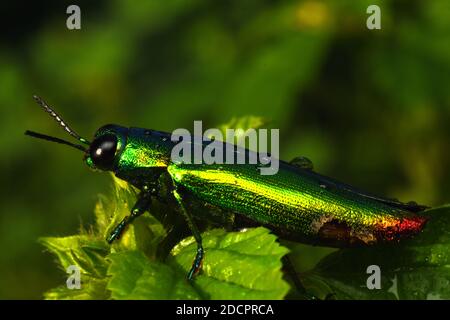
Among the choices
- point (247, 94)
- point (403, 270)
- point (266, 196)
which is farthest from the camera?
point (247, 94)

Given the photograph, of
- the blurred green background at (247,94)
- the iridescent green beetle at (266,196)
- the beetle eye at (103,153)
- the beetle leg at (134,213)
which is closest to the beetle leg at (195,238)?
the iridescent green beetle at (266,196)

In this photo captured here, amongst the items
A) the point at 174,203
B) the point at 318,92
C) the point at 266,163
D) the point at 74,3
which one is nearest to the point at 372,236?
the point at 266,163

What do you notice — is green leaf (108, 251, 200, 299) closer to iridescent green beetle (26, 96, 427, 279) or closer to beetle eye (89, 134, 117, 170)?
iridescent green beetle (26, 96, 427, 279)

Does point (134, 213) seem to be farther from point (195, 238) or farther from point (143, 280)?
point (143, 280)

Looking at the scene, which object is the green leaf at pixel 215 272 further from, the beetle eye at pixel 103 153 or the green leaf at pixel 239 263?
the beetle eye at pixel 103 153

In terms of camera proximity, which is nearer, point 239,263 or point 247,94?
point 239,263

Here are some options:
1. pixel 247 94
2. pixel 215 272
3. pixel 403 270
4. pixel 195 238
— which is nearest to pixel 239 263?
pixel 215 272

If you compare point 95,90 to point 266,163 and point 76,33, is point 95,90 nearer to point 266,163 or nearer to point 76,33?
point 76,33
